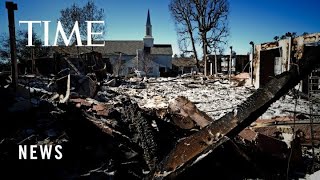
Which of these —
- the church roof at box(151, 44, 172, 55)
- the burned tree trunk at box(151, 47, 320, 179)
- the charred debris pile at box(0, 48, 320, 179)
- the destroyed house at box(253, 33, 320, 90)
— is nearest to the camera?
the burned tree trunk at box(151, 47, 320, 179)

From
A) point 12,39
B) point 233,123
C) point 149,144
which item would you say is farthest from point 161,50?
point 233,123

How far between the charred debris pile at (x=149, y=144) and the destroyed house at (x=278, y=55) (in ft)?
21.4

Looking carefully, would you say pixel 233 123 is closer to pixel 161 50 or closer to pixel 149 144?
pixel 149 144

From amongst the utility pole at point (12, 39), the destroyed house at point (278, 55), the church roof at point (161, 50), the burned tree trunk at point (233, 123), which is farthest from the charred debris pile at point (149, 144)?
the church roof at point (161, 50)

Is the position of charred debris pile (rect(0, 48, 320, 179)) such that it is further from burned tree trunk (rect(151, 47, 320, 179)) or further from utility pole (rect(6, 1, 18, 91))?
utility pole (rect(6, 1, 18, 91))

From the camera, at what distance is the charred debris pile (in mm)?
2529

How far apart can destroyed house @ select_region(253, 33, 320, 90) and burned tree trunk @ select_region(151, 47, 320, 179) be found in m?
8.48

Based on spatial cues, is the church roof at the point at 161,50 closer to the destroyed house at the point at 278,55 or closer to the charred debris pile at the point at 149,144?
the destroyed house at the point at 278,55

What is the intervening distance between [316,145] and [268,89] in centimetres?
327

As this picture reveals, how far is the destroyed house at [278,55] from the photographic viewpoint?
1056 centimetres

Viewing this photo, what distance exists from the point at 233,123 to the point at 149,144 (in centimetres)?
187

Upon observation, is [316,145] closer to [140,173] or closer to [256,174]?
[256,174]

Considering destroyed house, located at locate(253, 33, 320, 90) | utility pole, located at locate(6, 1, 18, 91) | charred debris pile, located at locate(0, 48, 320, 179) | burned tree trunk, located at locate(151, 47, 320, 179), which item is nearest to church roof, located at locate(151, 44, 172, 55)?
destroyed house, located at locate(253, 33, 320, 90)

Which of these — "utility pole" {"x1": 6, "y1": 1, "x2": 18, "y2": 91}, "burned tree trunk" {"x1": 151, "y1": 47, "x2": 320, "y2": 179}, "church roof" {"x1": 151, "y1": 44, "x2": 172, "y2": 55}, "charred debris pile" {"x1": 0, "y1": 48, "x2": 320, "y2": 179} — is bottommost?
"charred debris pile" {"x1": 0, "y1": 48, "x2": 320, "y2": 179}
